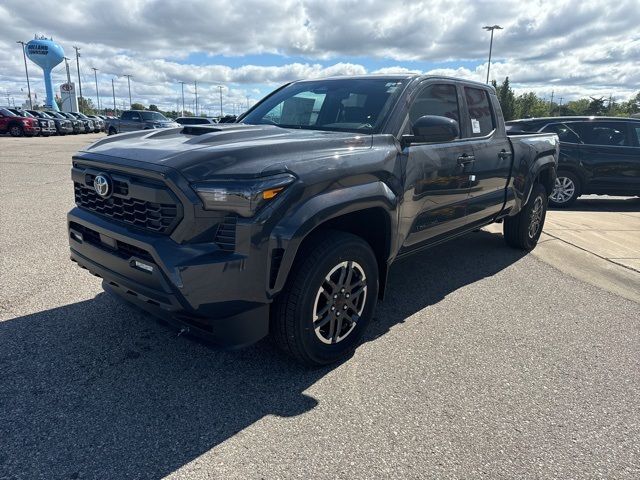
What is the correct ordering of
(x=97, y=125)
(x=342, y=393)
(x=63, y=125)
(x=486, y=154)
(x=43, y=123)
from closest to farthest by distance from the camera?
(x=342, y=393) → (x=486, y=154) → (x=43, y=123) → (x=63, y=125) → (x=97, y=125)

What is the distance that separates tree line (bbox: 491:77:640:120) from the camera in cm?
7787

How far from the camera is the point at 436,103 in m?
4.07

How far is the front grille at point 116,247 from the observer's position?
2.61 metres

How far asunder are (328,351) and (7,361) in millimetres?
2035

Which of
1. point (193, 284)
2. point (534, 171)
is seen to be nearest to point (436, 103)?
point (534, 171)

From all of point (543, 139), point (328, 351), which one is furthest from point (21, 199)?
point (543, 139)

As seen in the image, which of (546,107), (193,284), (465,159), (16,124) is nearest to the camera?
(193,284)

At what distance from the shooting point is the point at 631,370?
326 cm

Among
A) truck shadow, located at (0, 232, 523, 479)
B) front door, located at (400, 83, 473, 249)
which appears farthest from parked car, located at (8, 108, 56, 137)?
front door, located at (400, 83, 473, 249)

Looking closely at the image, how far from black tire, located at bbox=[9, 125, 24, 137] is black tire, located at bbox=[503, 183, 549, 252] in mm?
32061

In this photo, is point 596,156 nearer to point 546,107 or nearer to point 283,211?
point 283,211

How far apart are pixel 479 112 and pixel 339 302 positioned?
2797 millimetres

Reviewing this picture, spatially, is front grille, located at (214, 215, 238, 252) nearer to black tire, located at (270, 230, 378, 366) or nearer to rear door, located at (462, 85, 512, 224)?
black tire, located at (270, 230, 378, 366)

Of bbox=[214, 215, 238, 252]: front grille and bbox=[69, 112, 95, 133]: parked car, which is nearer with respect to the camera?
bbox=[214, 215, 238, 252]: front grille
